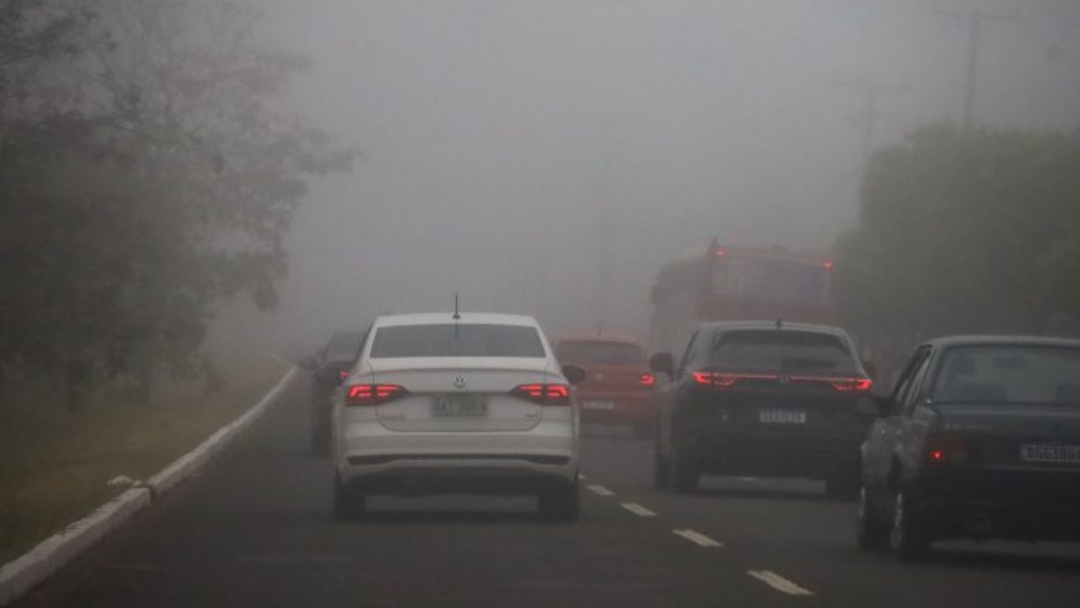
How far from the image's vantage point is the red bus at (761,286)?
48.8 m

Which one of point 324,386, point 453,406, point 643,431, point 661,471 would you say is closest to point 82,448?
point 324,386

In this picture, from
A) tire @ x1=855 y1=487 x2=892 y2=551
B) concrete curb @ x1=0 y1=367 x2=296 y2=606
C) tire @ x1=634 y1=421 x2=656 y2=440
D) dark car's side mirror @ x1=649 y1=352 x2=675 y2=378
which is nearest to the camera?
concrete curb @ x1=0 y1=367 x2=296 y2=606

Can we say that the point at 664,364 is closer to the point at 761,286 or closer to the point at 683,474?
the point at 683,474

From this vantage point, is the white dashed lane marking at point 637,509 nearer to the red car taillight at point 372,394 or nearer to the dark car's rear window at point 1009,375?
the red car taillight at point 372,394

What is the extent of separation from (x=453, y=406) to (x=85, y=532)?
125 inches

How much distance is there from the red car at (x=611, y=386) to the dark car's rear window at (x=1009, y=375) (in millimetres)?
23877

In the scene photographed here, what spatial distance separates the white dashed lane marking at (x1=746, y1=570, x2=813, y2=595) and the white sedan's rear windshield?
4.83 metres

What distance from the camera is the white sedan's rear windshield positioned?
790 inches

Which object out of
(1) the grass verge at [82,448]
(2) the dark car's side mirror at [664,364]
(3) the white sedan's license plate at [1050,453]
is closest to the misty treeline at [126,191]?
(1) the grass verge at [82,448]

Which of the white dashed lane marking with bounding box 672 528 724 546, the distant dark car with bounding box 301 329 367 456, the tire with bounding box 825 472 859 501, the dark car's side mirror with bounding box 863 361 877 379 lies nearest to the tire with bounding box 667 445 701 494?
the tire with bounding box 825 472 859 501

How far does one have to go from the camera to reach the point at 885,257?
2689 inches

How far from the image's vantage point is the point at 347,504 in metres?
20.0

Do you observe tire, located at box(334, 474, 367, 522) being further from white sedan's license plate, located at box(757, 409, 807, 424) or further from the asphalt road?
white sedan's license plate, located at box(757, 409, 807, 424)

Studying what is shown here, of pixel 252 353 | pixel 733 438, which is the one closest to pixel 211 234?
pixel 733 438
